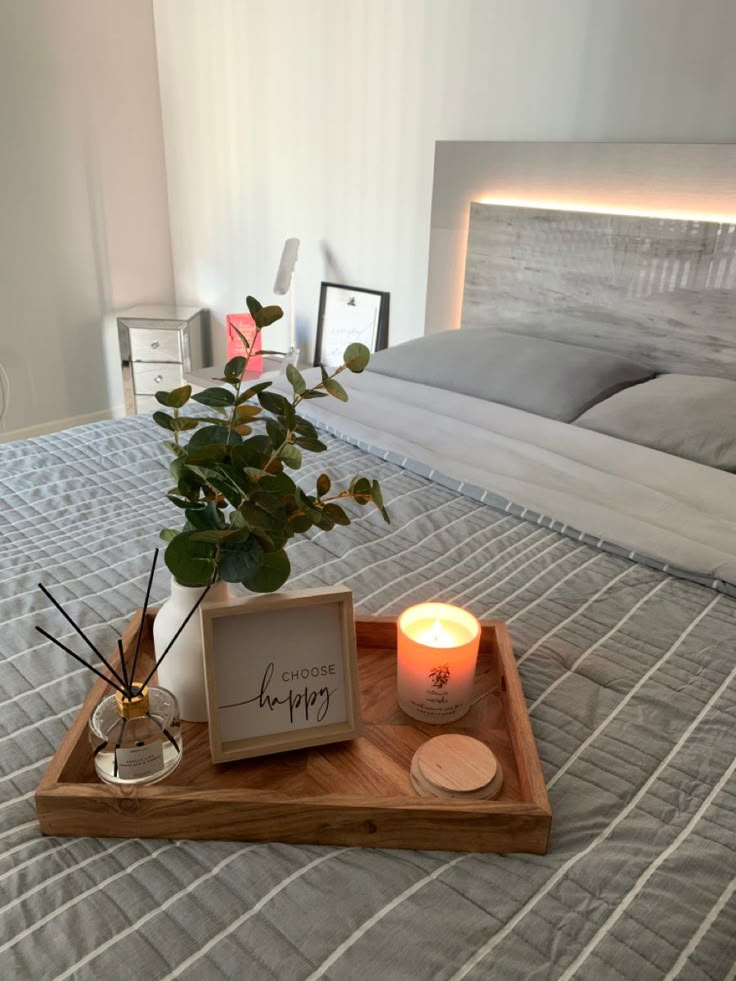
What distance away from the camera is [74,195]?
3094mm

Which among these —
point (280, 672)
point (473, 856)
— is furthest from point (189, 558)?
point (473, 856)

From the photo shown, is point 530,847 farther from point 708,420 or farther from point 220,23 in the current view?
point 220,23

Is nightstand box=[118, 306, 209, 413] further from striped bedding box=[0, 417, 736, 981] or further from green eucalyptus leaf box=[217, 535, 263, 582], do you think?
green eucalyptus leaf box=[217, 535, 263, 582]

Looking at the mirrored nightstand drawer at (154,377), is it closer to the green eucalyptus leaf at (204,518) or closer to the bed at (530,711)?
the bed at (530,711)

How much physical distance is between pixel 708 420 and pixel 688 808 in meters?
1.02

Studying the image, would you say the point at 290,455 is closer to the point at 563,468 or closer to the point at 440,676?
the point at 440,676

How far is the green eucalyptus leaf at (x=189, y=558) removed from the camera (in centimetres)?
71

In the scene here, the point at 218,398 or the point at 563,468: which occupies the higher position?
the point at 218,398

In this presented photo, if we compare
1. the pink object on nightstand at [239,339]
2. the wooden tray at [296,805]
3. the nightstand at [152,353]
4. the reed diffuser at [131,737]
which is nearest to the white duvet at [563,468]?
the wooden tray at [296,805]

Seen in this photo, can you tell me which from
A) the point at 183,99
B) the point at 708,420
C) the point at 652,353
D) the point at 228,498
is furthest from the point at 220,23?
the point at 228,498

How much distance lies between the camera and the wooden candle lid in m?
0.71

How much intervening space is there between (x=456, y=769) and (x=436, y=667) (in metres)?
0.11

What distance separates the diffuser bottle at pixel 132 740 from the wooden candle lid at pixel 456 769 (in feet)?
→ 0.80

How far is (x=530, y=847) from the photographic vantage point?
70 cm
